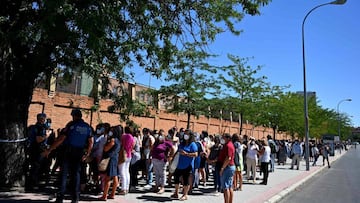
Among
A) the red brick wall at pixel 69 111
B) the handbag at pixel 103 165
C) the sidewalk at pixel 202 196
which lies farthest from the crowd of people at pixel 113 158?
the red brick wall at pixel 69 111

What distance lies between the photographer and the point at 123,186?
30.5 ft

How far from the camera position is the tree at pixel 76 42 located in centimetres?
700

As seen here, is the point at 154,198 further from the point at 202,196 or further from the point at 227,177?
the point at 227,177

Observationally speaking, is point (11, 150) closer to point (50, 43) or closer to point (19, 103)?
point (19, 103)

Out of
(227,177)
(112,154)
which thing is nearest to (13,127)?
(112,154)

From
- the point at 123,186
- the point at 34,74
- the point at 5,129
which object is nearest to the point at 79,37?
the point at 34,74

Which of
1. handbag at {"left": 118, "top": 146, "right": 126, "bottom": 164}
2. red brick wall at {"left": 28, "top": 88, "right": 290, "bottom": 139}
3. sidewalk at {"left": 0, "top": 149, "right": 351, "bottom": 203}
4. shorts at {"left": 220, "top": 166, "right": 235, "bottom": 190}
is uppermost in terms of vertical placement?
red brick wall at {"left": 28, "top": 88, "right": 290, "bottom": 139}

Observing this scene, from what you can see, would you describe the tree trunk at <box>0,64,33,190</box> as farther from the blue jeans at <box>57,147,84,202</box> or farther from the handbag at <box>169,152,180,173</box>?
the handbag at <box>169,152,180,173</box>

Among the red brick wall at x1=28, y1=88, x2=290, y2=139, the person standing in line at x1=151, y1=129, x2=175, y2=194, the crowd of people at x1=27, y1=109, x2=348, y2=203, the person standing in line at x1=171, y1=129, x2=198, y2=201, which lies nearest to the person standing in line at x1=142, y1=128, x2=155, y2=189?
the crowd of people at x1=27, y1=109, x2=348, y2=203

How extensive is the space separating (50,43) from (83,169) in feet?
10.9

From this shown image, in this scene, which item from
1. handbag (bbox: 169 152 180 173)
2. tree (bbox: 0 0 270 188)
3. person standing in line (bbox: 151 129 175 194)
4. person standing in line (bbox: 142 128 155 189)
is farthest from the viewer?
person standing in line (bbox: 142 128 155 189)

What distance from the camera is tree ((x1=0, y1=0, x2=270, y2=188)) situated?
7004 millimetres

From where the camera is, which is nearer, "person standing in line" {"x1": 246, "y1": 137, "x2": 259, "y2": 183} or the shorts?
the shorts

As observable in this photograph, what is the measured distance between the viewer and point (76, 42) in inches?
299
